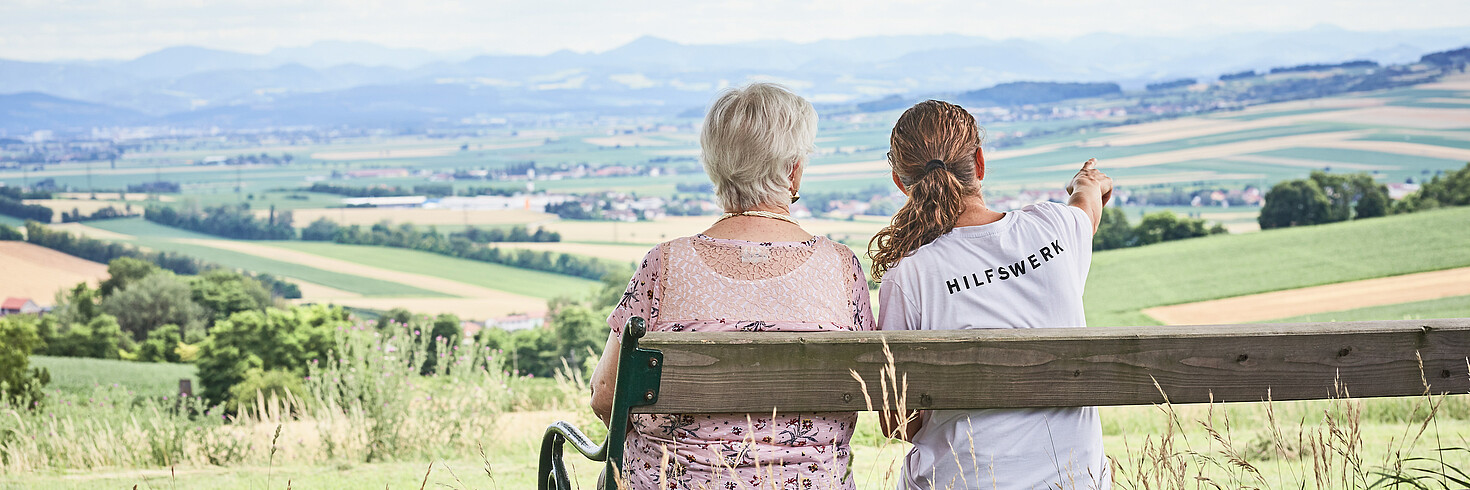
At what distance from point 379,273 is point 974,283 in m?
64.7

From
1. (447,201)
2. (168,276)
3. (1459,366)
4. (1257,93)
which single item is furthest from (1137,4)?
(1459,366)

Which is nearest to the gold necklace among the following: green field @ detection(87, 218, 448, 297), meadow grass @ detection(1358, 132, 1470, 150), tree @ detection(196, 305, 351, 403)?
tree @ detection(196, 305, 351, 403)

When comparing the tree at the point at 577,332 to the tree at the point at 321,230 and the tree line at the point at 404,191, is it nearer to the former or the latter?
the tree at the point at 321,230

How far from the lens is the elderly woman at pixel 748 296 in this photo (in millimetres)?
1754

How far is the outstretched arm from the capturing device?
225 cm

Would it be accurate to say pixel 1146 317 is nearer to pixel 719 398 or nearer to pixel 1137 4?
pixel 719 398

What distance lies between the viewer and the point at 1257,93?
9062 centimetres

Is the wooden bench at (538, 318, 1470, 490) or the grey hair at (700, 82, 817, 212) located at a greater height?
the grey hair at (700, 82, 817, 212)

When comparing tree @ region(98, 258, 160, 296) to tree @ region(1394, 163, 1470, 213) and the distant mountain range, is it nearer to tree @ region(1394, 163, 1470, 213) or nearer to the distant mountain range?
tree @ region(1394, 163, 1470, 213)

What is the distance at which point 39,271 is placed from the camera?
196ft

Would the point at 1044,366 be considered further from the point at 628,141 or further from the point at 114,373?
the point at 628,141

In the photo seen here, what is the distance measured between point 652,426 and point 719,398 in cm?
30

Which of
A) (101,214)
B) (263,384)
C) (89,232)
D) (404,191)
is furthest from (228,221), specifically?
(263,384)

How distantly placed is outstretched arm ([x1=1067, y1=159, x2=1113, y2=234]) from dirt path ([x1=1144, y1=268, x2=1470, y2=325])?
22.2 m
